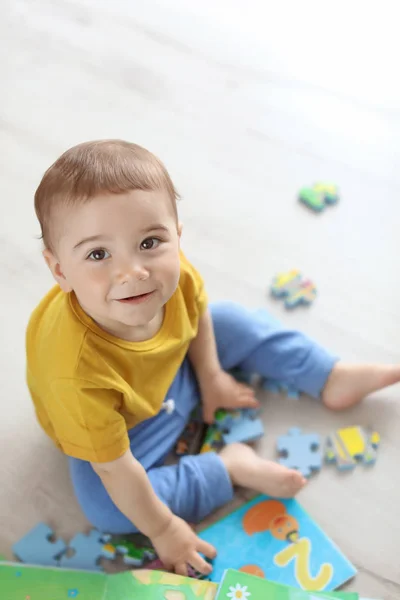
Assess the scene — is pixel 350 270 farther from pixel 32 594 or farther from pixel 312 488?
pixel 32 594

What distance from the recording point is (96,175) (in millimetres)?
811

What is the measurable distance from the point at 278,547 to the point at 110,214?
57cm

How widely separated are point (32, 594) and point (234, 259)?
73cm

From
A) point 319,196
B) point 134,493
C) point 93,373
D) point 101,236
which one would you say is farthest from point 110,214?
point 319,196

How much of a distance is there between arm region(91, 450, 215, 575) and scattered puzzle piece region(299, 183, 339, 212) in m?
0.76

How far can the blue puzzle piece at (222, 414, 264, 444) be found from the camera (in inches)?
46.3

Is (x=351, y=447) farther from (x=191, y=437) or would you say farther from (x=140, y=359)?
(x=140, y=359)

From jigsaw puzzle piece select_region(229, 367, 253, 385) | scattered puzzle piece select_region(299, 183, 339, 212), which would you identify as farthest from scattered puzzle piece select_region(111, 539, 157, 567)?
scattered puzzle piece select_region(299, 183, 339, 212)

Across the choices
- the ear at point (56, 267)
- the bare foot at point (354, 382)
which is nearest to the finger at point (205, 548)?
the bare foot at point (354, 382)

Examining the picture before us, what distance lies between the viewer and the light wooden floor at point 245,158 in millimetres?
1152

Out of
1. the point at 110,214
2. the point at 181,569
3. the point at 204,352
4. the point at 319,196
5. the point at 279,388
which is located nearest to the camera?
the point at 110,214

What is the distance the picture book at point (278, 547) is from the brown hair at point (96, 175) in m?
0.54

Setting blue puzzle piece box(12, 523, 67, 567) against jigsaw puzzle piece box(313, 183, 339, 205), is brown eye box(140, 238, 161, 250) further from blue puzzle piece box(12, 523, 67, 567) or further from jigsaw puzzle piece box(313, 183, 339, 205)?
jigsaw puzzle piece box(313, 183, 339, 205)

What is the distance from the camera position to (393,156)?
5.38 ft
